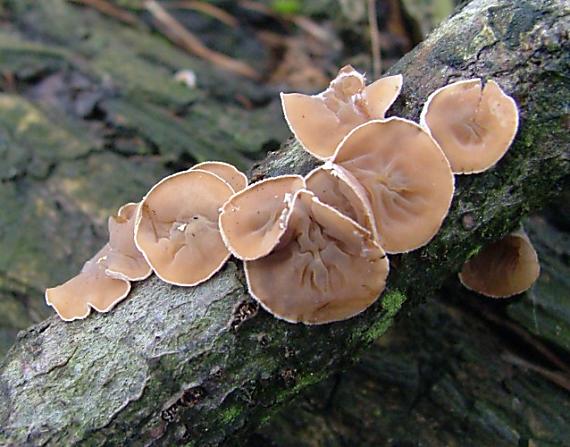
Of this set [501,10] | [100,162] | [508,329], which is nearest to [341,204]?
[501,10]

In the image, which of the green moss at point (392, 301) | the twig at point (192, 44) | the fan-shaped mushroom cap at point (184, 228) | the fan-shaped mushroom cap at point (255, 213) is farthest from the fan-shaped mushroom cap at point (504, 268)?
the twig at point (192, 44)

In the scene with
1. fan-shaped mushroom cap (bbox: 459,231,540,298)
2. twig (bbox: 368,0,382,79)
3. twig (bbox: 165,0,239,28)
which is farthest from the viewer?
twig (bbox: 165,0,239,28)

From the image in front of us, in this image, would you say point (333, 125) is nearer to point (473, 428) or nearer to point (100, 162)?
point (473, 428)

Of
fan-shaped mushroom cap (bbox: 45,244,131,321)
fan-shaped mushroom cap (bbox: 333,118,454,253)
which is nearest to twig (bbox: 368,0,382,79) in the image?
fan-shaped mushroom cap (bbox: 333,118,454,253)

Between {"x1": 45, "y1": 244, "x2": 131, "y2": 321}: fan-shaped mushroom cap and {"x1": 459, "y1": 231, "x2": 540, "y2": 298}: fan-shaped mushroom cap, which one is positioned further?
{"x1": 459, "y1": 231, "x2": 540, "y2": 298}: fan-shaped mushroom cap

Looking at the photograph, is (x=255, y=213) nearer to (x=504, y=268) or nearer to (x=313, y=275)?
(x=313, y=275)

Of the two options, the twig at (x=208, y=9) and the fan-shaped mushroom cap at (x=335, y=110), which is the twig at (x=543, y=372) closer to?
the fan-shaped mushroom cap at (x=335, y=110)

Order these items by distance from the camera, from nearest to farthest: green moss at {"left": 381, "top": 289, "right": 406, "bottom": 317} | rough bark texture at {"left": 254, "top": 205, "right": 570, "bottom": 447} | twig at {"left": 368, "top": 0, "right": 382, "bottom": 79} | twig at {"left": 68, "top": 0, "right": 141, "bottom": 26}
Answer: green moss at {"left": 381, "top": 289, "right": 406, "bottom": 317}, rough bark texture at {"left": 254, "top": 205, "right": 570, "bottom": 447}, twig at {"left": 368, "top": 0, "right": 382, "bottom": 79}, twig at {"left": 68, "top": 0, "right": 141, "bottom": 26}

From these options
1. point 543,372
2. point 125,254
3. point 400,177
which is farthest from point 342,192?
point 543,372

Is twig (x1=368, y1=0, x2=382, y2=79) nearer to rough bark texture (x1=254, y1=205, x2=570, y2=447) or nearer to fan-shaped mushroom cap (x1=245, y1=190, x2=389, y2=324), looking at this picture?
rough bark texture (x1=254, y1=205, x2=570, y2=447)
